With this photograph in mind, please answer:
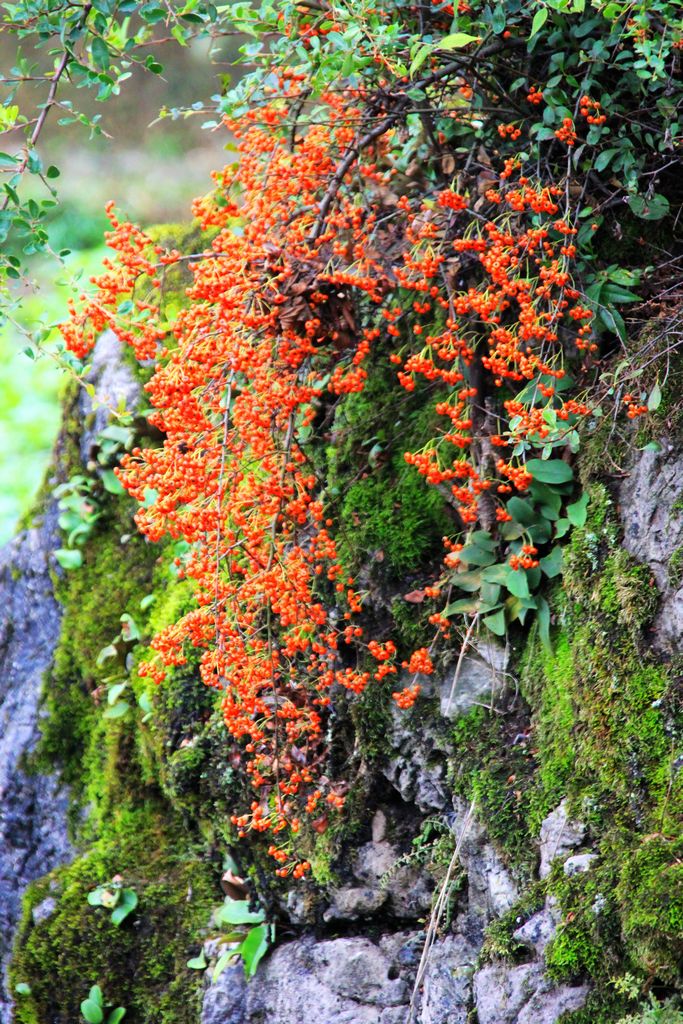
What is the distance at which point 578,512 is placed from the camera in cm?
263

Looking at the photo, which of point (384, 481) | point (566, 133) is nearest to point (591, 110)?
point (566, 133)

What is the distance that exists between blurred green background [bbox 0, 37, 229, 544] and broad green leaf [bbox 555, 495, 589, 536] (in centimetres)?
452

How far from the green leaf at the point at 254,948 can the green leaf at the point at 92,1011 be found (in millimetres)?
666

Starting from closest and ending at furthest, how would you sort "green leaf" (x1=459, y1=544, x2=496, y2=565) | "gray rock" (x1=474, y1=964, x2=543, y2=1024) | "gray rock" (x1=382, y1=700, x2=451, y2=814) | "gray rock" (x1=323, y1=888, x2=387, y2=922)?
"gray rock" (x1=474, y1=964, x2=543, y2=1024)
"green leaf" (x1=459, y1=544, x2=496, y2=565)
"gray rock" (x1=382, y1=700, x2=451, y2=814)
"gray rock" (x1=323, y1=888, x2=387, y2=922)

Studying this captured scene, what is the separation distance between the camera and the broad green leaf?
8.58ft

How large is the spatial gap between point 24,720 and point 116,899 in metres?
Result: 1.04

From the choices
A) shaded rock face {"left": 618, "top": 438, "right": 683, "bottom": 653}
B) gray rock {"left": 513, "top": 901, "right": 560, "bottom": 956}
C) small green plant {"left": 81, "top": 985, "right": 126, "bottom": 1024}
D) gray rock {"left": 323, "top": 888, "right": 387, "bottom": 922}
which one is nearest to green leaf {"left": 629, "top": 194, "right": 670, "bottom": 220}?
shaded rock face {"left": 618, "top": 438, "right": 683, "bottom": 653}

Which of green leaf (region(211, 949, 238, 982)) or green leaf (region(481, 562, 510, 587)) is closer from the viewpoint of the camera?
green leaf (region(481, 562, 510, 587))

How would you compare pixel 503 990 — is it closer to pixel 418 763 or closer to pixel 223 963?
pixel 418 763

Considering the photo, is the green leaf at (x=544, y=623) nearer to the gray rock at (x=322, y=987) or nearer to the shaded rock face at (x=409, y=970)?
the shaded rock face at (x=409, y=970)

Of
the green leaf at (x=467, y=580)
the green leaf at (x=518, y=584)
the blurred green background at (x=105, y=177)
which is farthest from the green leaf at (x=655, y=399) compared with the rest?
the blurred green background at (x=105, y=177)

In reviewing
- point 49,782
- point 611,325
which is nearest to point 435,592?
point 611,325

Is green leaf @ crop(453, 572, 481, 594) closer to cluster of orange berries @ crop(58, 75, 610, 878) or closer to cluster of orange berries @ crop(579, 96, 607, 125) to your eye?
cluster of orange berries @ crop(58, 75, 610, 878)

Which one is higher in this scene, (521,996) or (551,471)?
(551,471)
